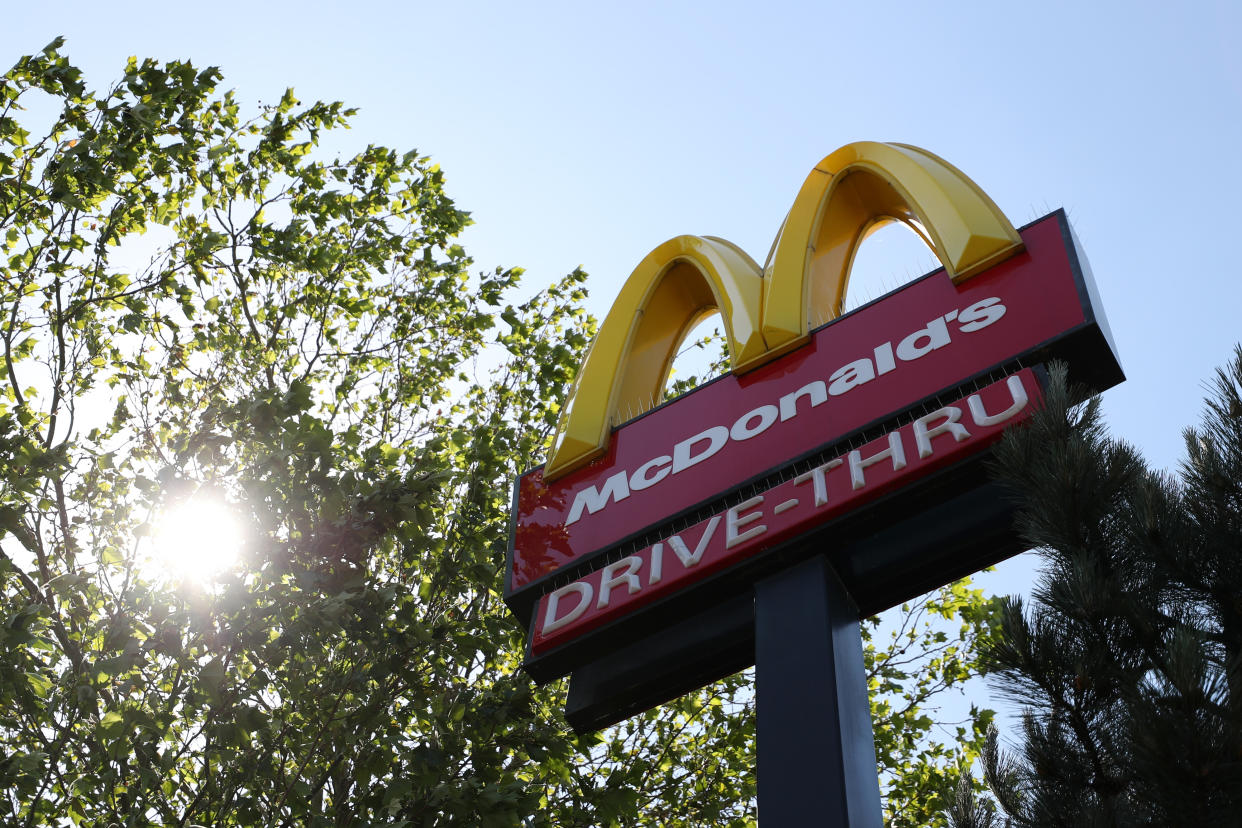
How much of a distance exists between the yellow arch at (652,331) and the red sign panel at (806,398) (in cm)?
18

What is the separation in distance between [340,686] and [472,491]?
2.21 m

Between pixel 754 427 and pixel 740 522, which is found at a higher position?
pixel 754 427

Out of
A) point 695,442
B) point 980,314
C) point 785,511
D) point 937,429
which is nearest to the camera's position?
point 937,429

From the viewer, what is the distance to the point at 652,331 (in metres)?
7.63

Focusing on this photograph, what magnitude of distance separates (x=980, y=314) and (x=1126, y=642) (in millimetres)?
2887

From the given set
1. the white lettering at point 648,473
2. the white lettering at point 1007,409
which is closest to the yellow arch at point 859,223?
the white lettering at point 648,473

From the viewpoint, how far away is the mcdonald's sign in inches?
205

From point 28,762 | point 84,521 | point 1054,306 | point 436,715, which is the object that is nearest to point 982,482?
point 1054,306

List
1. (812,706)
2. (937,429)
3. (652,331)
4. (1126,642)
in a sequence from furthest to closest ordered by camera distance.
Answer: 1. (652,331)
2. (937,429)
3. (812,706)
4. (1126,642)

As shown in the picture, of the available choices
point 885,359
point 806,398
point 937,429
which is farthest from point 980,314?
point 806,398

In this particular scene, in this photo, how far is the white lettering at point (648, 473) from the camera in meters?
6.27

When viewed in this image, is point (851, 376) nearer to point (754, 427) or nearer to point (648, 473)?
point (754, 427)

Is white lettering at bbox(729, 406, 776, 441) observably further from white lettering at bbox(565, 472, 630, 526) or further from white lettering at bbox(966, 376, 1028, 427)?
white lettering at bbox(966, 376, 1028, 427)

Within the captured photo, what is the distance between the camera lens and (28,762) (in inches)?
257
